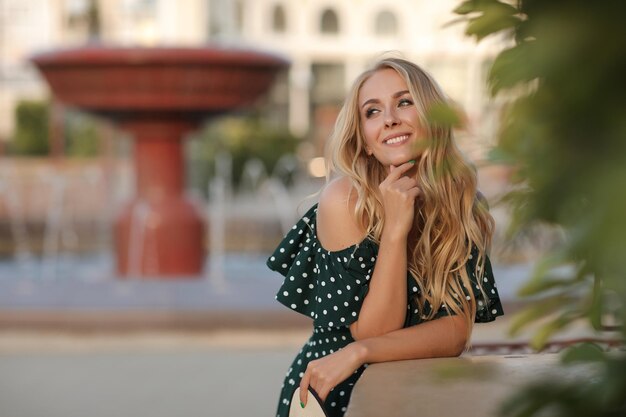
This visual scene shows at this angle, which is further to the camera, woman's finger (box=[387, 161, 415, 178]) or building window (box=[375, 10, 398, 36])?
building window (box=[375, 10, 398, 36])

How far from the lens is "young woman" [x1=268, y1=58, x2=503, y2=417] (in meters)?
1.92

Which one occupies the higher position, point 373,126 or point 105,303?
point 373,126

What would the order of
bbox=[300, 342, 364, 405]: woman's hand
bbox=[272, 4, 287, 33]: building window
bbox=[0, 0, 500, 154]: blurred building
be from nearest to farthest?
bbox=[300, 342, 364, 405]: woman's hand < bbox=[0, 0, 500, 154]: blurred building < bbox=[272, 4, 287, 33]: building window

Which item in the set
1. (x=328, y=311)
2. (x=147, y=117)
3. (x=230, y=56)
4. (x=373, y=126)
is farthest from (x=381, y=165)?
(x=147, y=117)

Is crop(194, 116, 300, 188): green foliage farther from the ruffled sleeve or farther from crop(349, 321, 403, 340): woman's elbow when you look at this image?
crop(349, 321, 403, 340): woman's elbow

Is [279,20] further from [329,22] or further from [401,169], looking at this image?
[401,169]

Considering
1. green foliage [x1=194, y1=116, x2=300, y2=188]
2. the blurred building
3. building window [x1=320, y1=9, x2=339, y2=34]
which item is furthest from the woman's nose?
building window [x1=320, y1=9, x2=339, y2=34]

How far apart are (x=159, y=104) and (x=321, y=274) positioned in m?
5.64

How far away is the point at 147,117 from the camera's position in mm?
7922

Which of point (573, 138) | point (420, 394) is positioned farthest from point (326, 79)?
point (573, 138)

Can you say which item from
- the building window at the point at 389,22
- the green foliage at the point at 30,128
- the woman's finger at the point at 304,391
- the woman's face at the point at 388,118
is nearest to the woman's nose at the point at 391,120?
the woman's face at the point at 388,118

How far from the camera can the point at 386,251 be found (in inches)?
75.9

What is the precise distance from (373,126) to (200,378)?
326 cm

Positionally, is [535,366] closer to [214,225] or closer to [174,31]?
[214,225]
